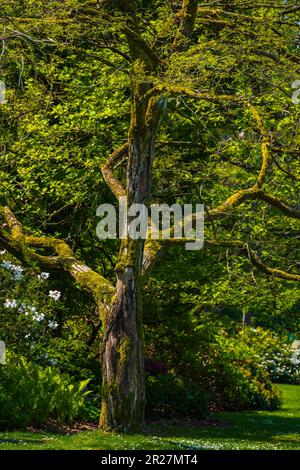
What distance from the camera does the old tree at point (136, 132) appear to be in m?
13.9

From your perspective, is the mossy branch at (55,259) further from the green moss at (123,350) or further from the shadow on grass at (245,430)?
the shadow on grass at (245,430)

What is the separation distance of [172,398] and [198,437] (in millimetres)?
3239

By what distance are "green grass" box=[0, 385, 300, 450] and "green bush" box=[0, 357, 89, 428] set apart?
0.60 metres

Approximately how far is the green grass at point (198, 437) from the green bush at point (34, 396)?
598 millimetres

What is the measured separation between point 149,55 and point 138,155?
5.23ft

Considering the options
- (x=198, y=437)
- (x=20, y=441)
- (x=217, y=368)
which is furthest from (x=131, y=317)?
(x=217, y=368)

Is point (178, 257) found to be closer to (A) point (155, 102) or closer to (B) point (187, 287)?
(B) point (187, 287)

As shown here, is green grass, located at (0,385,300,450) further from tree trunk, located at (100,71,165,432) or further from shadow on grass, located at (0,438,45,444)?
tree trunk, located at (100,71,165,432)

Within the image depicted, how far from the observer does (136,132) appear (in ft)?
47.5

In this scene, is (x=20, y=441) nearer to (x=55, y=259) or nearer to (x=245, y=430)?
(x=55, y=259)

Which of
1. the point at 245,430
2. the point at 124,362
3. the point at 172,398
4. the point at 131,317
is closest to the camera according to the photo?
the point at 124,362

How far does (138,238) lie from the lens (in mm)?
14461
